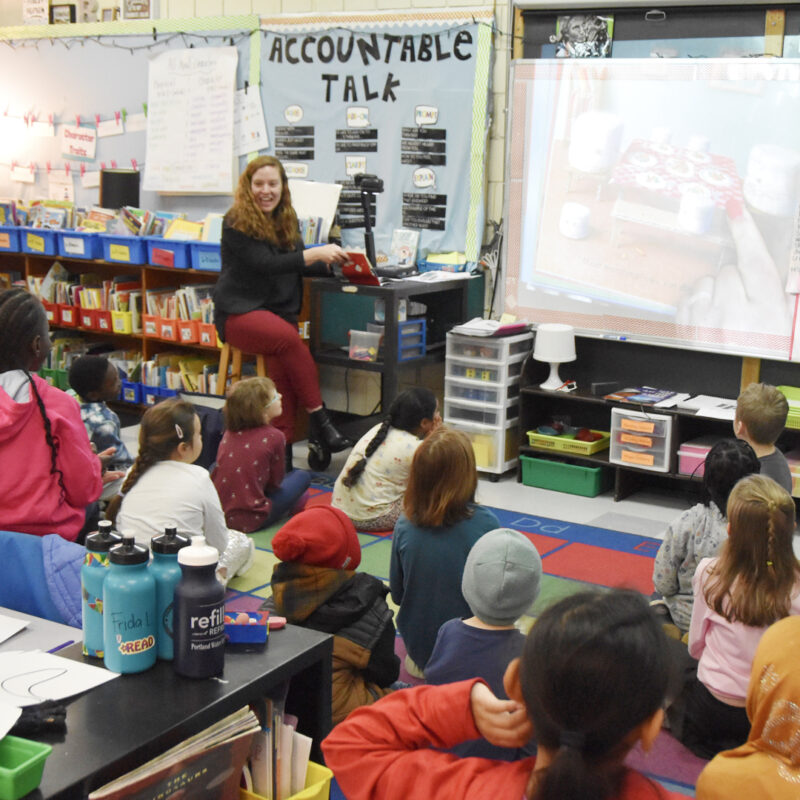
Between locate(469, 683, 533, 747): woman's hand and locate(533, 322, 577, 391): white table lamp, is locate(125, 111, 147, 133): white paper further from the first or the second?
locate(469, 683, 533, 747): woman's hand

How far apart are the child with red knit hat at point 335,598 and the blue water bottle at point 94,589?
0.98m

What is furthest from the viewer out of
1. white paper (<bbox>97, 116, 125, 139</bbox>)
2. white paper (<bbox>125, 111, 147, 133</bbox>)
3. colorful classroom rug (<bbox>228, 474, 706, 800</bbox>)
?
white paper (<bbox>97, 116, 125, 139</bbox>)

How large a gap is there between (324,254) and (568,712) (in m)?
4.23

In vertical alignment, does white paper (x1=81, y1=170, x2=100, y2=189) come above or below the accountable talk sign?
below

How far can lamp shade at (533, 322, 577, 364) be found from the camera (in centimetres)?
516

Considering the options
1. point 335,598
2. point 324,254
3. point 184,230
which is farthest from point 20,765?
point 184,230

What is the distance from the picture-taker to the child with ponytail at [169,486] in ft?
10.8

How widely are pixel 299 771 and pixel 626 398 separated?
3.52 metres

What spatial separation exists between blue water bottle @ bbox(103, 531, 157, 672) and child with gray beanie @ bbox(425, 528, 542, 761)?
627 millimetres

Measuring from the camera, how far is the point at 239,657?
172cm

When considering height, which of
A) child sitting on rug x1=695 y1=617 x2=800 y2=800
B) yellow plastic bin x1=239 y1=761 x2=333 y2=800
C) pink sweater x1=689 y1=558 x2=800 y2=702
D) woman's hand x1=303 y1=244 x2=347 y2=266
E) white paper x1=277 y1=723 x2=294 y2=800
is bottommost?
pink sweater x1=689 y1=558 x2=800 y2=702

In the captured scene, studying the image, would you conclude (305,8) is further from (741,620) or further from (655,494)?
(741,620)

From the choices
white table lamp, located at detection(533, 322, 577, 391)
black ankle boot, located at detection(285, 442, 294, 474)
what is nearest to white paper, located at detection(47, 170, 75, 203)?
black ankle boot, located at detection(285, 442, 294, 474)

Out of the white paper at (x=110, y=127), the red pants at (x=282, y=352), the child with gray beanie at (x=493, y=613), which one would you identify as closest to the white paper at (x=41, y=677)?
the child with gray beanie at (x=493, y=613)
